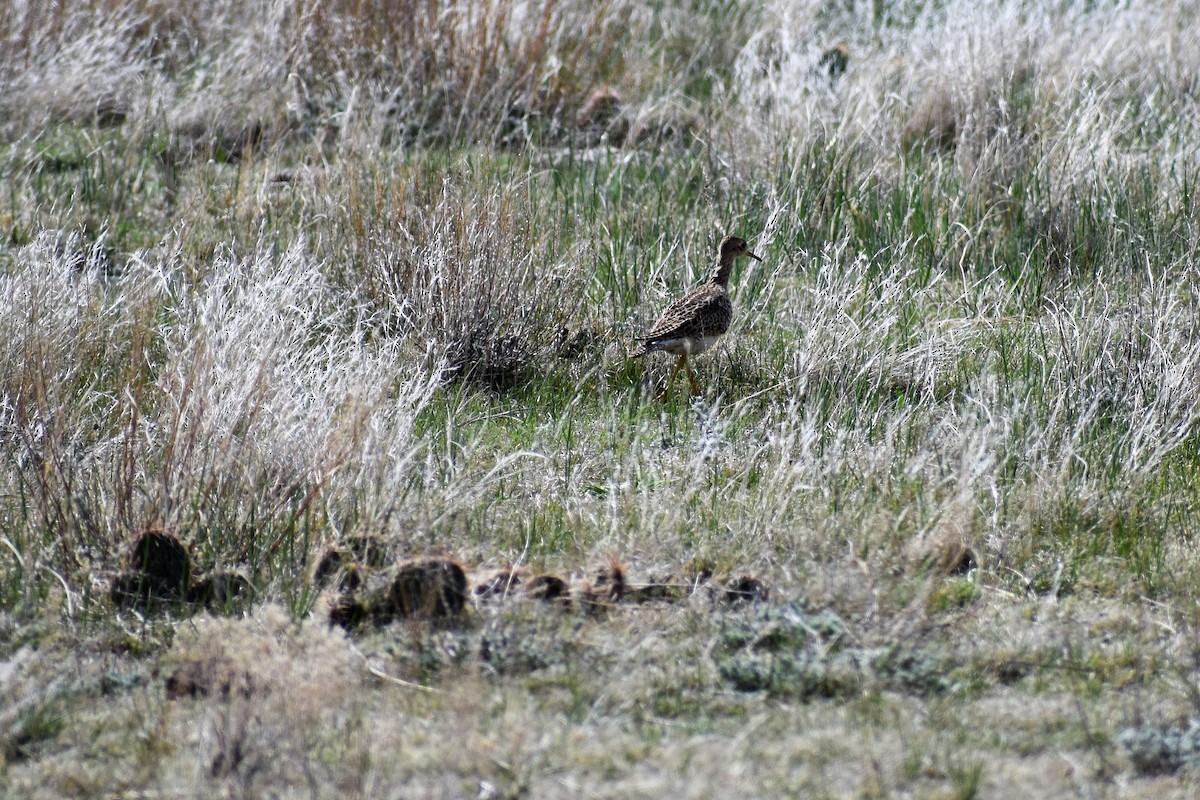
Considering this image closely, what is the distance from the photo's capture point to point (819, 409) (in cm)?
470

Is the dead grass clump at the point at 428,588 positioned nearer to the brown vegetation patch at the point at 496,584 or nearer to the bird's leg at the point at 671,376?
the brown vegetation patch at the point at 496,584

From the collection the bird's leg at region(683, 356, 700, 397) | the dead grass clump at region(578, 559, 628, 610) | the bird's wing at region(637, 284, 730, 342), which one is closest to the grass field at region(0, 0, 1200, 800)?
the dead grass clump at region(578, 559, 628, 610)

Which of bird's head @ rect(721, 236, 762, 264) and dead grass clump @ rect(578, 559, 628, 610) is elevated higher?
bird's head @ rect(721, 236, 762, 264)

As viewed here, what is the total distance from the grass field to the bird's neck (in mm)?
149

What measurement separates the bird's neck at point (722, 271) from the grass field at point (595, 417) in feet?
0.49

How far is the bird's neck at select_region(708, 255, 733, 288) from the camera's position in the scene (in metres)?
5.96

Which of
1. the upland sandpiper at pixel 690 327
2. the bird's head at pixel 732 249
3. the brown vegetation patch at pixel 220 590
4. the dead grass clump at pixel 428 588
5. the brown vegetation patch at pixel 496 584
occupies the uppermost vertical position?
the bird's head at pixel 732 249

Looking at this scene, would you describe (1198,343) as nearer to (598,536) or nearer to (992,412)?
(992,412)

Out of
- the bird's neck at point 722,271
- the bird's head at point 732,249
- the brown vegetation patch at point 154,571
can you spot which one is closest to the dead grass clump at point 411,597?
the brown vegetation patch at point 154,571

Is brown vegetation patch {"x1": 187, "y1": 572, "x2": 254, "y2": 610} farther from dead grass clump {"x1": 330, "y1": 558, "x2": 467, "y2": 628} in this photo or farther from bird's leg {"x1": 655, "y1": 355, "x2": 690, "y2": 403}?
bird's leg {"x1": 655, "y1": 355, "x2": 690, "y2": 403}

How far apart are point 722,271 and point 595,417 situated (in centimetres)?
108

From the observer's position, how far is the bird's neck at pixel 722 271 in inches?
235

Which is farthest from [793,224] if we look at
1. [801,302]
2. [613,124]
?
[613,124]

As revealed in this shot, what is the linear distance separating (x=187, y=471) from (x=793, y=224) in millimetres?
3452
